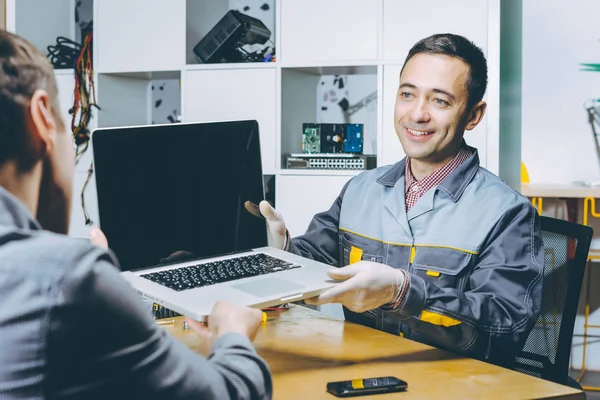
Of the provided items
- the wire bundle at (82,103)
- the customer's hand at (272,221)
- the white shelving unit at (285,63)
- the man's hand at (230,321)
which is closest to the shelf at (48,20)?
the white shelving unit at (285,63)

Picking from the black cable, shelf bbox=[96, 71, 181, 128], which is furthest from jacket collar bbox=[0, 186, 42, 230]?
the black cable

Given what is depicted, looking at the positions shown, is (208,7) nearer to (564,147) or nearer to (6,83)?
(564,147)

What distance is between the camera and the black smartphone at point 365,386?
105cm

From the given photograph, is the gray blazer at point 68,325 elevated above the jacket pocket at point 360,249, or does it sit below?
above

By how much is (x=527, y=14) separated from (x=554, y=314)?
6.98ft

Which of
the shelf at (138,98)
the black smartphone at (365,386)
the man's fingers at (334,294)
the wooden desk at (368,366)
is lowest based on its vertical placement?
the wooden desk at (368,366)

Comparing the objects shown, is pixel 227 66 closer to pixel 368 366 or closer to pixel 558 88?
pixel 558 88

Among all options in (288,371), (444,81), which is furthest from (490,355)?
(444,81)

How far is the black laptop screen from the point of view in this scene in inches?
52.6

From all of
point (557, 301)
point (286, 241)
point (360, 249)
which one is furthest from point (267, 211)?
point (557, 301)

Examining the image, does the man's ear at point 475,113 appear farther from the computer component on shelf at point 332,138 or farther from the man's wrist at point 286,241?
the computer component on shelf at point 332,138

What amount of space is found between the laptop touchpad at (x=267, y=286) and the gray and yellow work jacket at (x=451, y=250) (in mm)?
247

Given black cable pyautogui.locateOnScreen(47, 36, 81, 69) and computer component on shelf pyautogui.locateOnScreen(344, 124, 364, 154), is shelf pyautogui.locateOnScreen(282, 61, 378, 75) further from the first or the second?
black cable pyautogui.locateOnScreen(47, 36, 81, 69)

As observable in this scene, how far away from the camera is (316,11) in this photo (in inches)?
101
